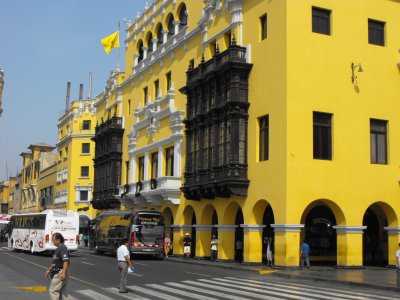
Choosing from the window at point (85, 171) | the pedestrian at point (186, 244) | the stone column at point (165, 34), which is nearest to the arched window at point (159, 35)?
the stone column at point (165, 34)

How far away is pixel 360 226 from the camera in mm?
29844

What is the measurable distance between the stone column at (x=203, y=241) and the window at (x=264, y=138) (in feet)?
26.5

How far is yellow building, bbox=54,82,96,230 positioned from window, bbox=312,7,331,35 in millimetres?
46451

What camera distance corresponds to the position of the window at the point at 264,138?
103ft

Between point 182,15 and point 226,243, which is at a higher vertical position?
point 182,15

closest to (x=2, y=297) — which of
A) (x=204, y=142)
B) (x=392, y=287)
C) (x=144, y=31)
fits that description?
(x=392, y=287)

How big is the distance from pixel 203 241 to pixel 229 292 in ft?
62.4

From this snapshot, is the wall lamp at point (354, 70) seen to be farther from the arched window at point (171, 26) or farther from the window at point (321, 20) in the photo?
the arched window at point (171, 26)

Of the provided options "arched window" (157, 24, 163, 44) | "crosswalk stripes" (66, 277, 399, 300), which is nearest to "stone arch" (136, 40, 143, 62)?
"arched window" (157, 24, 163, 44)

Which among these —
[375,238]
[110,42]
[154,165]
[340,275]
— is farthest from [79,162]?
[340,275]

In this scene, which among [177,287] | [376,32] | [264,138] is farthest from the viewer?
[376,32]

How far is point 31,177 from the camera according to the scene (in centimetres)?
10425

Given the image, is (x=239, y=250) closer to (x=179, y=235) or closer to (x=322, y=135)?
(x=179, y=235)

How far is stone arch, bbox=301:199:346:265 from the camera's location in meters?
33.7
